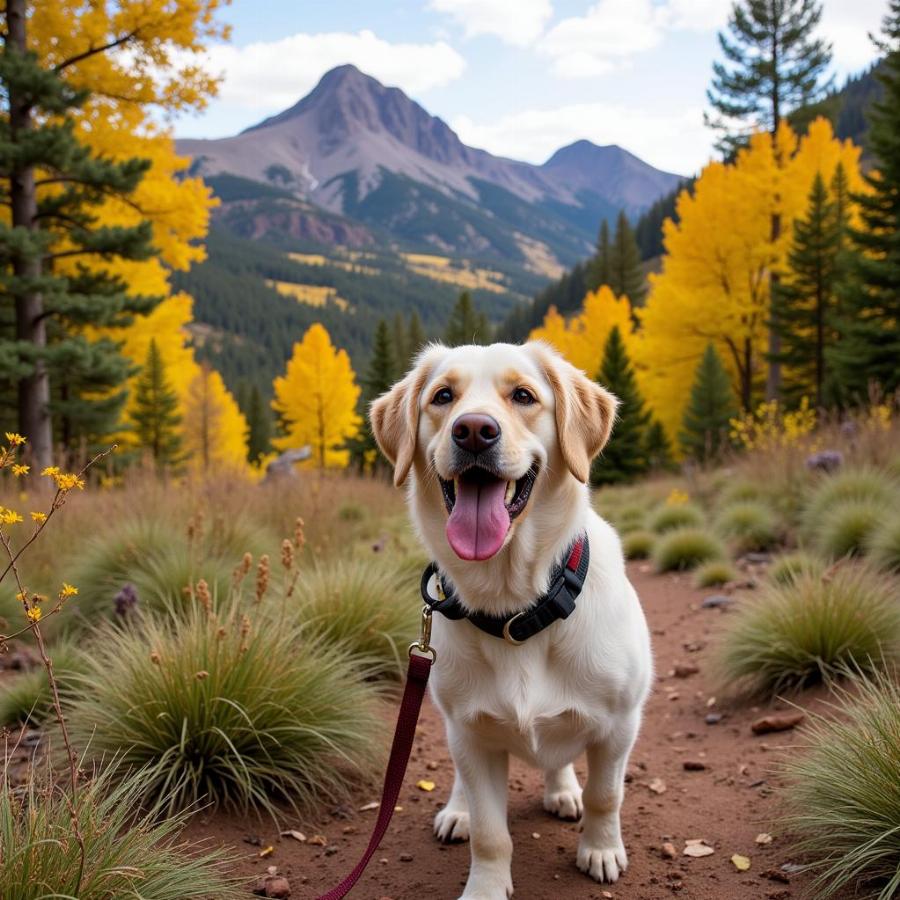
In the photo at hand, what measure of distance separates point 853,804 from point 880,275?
16097mm

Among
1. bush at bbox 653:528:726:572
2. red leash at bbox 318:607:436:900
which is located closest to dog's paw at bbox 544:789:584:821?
red leash at bbox 318:607:436:900

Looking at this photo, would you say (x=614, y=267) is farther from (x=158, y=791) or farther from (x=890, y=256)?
(x=158, y=791)

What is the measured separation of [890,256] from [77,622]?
16.7 m

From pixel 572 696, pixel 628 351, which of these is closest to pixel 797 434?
pixel 572 696

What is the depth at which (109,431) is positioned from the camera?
16.4 metres

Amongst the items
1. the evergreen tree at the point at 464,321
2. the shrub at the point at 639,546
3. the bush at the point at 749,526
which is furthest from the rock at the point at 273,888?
the evergreen tree at the point at 464,321

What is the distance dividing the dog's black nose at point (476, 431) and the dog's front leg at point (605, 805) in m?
1.13

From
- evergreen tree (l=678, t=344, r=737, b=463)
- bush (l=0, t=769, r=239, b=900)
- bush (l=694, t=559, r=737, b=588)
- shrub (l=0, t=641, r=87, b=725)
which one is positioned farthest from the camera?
evergreen tree (l=678, t=344, r=737, b=463)

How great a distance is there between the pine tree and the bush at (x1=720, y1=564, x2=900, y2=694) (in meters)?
18.1

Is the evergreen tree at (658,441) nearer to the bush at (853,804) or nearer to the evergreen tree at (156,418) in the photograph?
the evergreen tree at (156,418)

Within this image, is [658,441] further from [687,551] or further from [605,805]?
[605,805]

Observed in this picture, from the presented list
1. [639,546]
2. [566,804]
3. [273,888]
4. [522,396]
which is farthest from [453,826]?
[639,546]

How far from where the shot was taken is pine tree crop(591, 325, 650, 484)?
22953mm

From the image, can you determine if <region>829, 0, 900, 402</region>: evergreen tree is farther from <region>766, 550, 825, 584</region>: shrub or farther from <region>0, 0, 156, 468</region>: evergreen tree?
<region>0, 0, 156, 468</region>: evergreen tree
